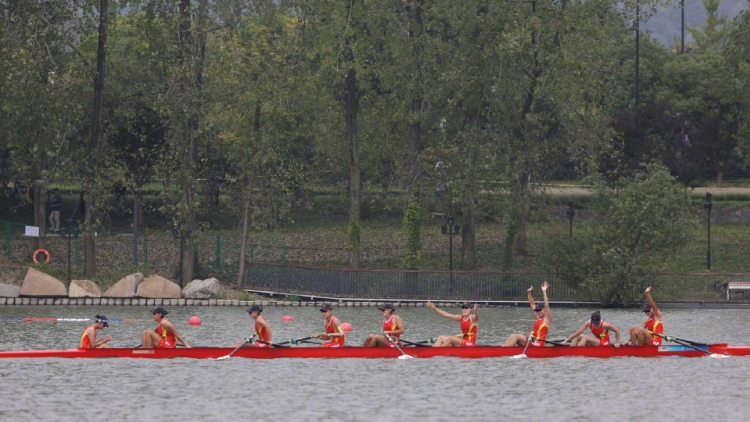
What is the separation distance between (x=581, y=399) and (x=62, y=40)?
96.1 feet

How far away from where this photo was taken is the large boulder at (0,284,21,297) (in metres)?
48.2

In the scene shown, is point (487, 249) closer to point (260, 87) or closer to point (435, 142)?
point (435, 142)

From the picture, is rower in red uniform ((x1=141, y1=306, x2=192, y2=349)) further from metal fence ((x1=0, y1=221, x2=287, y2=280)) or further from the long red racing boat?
metal fence ((x1=0, y1=221, x2=287, y2=280))

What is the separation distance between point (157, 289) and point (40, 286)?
4662 mm

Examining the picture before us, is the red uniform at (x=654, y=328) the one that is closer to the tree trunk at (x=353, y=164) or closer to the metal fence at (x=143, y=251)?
the tree trunk at (x=353, y=164)

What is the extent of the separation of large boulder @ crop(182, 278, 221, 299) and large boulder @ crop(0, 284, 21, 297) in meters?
6.64

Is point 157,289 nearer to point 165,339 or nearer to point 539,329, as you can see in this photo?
point 165,339

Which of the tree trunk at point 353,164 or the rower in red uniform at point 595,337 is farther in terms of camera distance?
the tree trunk at point 353,164

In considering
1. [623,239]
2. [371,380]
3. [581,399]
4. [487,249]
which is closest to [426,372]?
[371,380]

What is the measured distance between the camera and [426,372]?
3231 centimetres

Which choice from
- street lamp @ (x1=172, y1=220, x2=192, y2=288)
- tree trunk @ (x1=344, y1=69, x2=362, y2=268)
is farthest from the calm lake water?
tree trunk @ (x1=344, y1=69, x2=362, y2=268)

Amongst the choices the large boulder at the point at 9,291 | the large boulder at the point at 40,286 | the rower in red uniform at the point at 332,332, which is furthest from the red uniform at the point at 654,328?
the large boulder at the point at 9,291

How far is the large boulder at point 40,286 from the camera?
48.3 m

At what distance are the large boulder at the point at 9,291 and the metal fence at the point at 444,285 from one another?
10820mm
